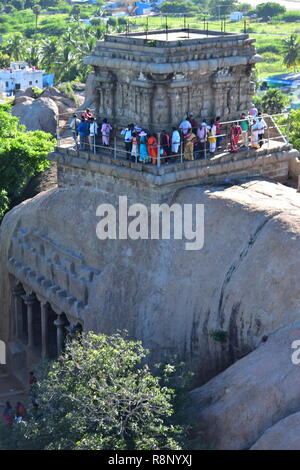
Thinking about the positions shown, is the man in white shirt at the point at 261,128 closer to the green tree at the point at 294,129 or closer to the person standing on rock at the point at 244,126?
the person standing on rock at the point at 244,126

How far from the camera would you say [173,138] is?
28656 millimetres

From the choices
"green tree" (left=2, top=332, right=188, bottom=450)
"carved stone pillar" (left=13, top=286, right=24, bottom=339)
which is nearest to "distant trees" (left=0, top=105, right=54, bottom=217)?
"carved stone pillar" (left=13, top=286, right=24, bottom=339)

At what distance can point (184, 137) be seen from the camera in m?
29.0

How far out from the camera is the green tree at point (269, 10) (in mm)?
161150

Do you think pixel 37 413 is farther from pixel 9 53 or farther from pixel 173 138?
pixel 9 53

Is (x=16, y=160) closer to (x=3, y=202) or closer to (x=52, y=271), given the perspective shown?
(x=3, y=202)

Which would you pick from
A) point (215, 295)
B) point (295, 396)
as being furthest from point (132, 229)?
point (295, 396)

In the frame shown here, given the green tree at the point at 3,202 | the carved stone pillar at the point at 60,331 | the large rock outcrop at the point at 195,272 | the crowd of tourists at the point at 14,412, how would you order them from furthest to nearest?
the green tree at the point at 3,202 → the carved stone pillar at the point at 60,331 → the crowd of tourists at the point at 14,412 → the large rock outcrop at the point at 195,272

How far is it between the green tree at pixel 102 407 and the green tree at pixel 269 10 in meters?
146

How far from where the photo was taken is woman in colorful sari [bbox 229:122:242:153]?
1178 inches

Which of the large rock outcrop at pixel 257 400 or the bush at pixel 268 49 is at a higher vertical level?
the large rock outcrop at pixel 257 400

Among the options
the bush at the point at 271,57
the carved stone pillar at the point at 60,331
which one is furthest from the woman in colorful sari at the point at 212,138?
the bush at the point at 271,57

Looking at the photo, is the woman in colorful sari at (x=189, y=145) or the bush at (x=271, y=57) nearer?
the woman in colorful sari at (x=189, y=145)

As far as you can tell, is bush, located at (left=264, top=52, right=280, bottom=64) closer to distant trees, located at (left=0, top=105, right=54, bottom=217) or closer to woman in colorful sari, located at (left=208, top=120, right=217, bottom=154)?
distant trees, located at (left=0, top=105, right=54, bottom=217)
